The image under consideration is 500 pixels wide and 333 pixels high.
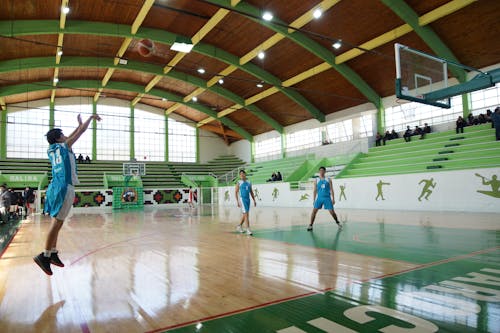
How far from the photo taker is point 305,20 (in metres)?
15.8

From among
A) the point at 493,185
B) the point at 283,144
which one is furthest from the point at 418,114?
the point at 283,144

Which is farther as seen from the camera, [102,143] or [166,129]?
[166,129]

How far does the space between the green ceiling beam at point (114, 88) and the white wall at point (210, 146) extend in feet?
13.2

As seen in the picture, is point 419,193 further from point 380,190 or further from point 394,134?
point 394,134

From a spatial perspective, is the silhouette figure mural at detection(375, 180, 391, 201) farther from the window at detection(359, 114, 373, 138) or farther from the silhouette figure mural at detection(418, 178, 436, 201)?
the window at detection(359, 114, 373, 138)

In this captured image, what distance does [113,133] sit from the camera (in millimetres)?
30359

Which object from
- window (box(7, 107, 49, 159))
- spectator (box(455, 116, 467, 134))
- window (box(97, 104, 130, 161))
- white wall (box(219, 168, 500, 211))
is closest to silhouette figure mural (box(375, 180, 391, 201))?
white wall (box(219, 168, 500, 211))

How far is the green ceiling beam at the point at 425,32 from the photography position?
14102mm

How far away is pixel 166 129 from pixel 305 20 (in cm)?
2035

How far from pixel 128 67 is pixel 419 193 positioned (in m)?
18.5

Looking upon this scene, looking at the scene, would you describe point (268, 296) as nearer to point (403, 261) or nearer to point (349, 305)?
point (349, 305)

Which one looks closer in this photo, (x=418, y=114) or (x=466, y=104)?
(x=466, y=104)

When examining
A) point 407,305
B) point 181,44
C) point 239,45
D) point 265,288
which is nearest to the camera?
point 407,305

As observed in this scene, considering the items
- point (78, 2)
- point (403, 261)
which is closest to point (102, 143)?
point (78, 2)
